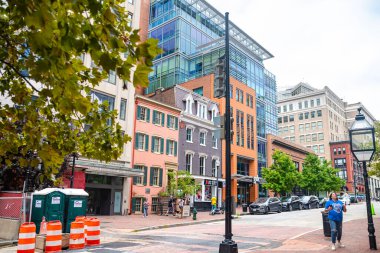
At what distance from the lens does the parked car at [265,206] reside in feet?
108

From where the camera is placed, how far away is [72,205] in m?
14.4

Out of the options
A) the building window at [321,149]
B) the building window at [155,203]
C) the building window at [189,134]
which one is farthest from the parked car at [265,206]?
the building window at [321,149]

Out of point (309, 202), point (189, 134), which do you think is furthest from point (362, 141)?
point (309, 202)

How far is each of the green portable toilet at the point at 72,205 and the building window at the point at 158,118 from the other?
1991cm

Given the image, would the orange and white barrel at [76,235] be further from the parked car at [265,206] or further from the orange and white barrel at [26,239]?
the parked car at [265,206]

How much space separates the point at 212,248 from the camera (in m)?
12.1

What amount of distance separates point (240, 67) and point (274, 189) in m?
18.0

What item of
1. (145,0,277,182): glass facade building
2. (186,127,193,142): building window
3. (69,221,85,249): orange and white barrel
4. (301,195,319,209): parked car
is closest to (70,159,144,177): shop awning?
(186,127,193,142): building window

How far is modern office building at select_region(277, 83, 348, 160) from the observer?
98000 millimetres

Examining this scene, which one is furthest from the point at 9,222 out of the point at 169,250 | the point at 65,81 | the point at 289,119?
the point at 289,119

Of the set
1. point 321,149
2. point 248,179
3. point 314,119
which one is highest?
point 314,119

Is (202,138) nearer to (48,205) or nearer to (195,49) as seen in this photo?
(195,49)

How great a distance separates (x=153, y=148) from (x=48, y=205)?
20022 millimetres

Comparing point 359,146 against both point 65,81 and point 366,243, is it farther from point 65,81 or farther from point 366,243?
point 65,81
